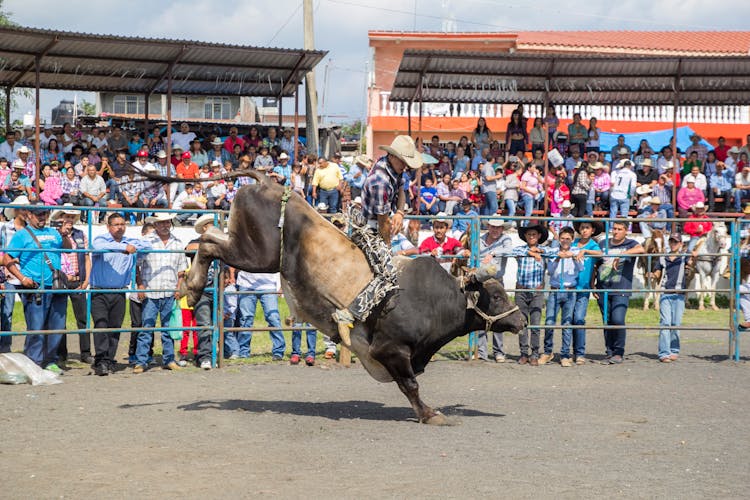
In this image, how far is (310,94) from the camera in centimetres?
2297

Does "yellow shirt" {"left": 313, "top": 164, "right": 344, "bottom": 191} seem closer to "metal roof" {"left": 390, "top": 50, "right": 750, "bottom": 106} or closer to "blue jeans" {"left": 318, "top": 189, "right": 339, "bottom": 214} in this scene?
"blue jeans" {"left": 318, "top": 189, "right": 339, "bottom": 214}

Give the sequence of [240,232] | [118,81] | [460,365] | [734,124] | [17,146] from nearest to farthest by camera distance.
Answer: [240,232], [460,365], [17,146], [118,81], [734,124]

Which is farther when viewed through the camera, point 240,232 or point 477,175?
point 477,175

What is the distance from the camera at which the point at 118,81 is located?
21109mm

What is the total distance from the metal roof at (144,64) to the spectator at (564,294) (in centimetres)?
936

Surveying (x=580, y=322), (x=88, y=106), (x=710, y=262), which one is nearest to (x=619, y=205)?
(x=710, y=262)

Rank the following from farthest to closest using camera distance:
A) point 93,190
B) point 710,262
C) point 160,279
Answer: point 93,190 → point 710,262 → point 160,279

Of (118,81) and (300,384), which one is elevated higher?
(118,81)

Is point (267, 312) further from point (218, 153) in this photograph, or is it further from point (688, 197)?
point (688, 197)

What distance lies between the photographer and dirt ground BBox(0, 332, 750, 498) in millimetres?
6309

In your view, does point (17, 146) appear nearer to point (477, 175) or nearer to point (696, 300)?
point (477, 175)

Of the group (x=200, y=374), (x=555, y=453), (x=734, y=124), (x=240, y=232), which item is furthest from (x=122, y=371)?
(x=734, y=124)

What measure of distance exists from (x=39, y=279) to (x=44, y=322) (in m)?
0.51

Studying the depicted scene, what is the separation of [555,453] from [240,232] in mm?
3295
